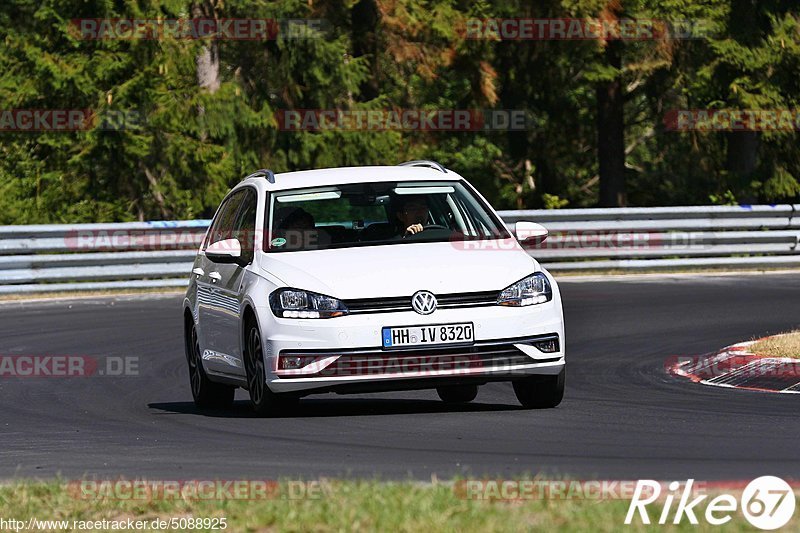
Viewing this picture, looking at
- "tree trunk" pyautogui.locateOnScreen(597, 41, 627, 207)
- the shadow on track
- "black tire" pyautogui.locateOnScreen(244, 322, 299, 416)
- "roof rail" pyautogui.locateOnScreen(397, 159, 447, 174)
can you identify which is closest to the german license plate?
"black tire" pyautogui.locateOnScreen(244, 322, 299, 416)

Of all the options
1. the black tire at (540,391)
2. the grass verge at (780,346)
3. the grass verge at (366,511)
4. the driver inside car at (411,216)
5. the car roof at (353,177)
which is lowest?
the grass verge at (780,346)

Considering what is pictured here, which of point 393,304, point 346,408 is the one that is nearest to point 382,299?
point 393,304

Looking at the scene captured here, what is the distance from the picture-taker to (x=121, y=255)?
83.2 ft

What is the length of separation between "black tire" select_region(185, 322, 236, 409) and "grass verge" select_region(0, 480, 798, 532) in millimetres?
4760

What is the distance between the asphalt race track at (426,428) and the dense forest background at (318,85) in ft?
49.5

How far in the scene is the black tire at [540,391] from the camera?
438 inches

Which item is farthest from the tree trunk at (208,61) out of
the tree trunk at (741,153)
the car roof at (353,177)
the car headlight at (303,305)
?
the car headlight at (303,305)

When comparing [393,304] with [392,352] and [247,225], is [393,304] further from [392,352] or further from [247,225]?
[247,225]

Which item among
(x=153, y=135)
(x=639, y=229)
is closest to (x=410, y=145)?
(x=153, y=135)

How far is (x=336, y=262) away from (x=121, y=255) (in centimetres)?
1481

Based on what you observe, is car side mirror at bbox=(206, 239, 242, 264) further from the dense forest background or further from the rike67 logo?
the dense forest background

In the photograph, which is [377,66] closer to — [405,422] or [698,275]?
[698,275]

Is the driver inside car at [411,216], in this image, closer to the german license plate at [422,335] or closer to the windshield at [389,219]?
the windshield at [389,219]

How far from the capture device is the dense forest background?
32.1 m
